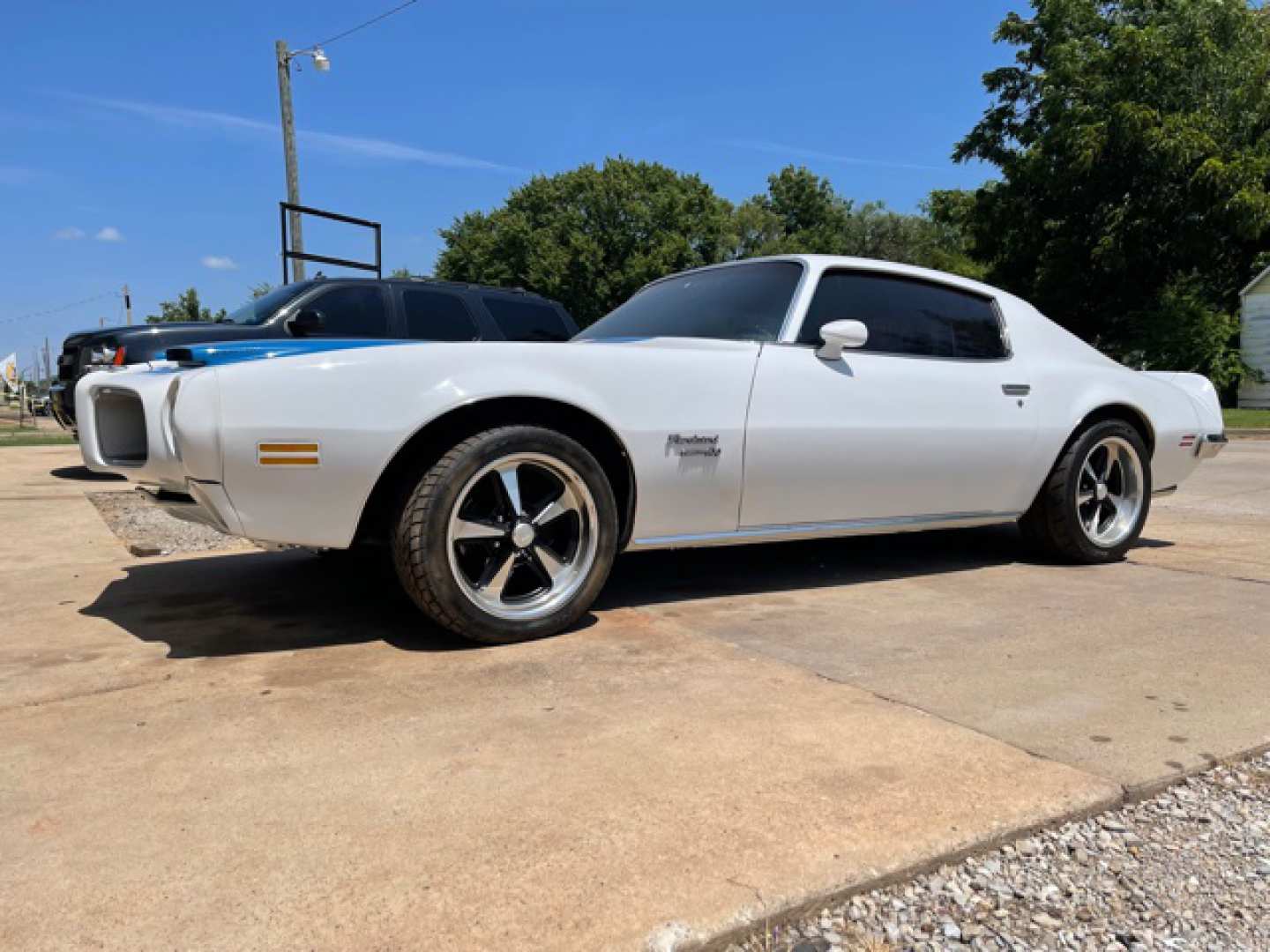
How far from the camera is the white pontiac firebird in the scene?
2.58m

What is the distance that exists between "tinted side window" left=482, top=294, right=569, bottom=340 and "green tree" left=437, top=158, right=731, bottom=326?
1215 inches

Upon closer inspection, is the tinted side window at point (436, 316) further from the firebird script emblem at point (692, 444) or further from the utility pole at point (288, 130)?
the utility pole at point (288, 130)

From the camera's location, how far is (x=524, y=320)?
741cm

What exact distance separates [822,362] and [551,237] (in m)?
38.1

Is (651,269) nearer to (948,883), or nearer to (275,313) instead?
(275,313)

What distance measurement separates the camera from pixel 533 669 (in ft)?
8.62

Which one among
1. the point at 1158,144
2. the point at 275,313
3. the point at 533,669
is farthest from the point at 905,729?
the point at 1158,144

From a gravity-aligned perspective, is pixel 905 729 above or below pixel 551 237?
below

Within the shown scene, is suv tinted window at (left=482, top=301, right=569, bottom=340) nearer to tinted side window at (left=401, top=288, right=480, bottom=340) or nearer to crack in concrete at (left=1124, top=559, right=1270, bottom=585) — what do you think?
tinted side window at (left=401, top=288, right=480, bottom=340)

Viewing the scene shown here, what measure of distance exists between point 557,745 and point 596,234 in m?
39.9

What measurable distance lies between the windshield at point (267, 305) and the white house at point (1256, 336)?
26.0m

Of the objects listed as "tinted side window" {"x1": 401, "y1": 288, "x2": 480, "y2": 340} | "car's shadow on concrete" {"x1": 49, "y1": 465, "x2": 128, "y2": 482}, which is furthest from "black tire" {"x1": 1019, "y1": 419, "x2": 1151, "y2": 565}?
"car's shadow on concrete" {"x1": 49, "y1": 465, "x2": 128, "y2": 482}

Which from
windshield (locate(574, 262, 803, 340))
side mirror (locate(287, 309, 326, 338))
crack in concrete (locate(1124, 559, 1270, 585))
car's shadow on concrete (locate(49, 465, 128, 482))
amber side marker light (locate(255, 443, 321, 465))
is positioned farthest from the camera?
car's shadow on concrete (locate(49, 465, 128, 482))

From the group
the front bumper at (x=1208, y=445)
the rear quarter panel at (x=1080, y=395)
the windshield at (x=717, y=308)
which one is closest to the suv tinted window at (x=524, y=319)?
the windshield at (x=717, y=308)
